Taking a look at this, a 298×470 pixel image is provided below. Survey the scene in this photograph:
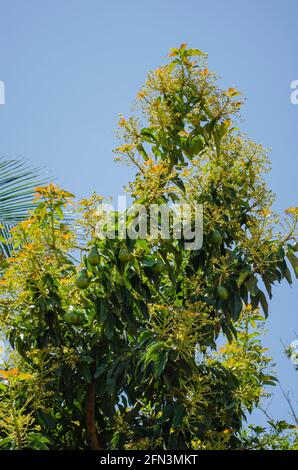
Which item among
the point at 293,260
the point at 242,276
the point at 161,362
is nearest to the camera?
the point at 161,362

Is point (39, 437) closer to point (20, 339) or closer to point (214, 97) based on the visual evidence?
point (20, 339)

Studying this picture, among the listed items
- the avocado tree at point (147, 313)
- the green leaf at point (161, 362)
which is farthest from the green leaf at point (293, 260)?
the green leaf at point (161, 362)

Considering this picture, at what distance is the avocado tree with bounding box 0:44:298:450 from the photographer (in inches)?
147

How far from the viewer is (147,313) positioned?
390 cm

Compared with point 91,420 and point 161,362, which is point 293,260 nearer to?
point 161,362

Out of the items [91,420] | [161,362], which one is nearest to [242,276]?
[161,362]

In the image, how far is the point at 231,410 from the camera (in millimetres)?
3906

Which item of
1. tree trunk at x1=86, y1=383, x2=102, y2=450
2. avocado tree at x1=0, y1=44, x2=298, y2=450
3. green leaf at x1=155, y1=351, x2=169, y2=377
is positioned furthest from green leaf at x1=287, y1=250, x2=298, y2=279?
tree trunk at x1=86, y1=383, x2=102, y2=450

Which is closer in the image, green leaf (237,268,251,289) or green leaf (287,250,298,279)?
green leaf (237,268,251,289)

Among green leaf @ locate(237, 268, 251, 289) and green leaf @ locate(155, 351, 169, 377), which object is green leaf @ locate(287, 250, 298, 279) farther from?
green leaf @ locate(155, 351, 169, 377)

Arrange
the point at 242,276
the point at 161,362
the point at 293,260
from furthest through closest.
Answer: the point at 293,260
the point at 242,276
the point at 161,362

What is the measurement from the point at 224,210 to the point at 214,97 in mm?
591

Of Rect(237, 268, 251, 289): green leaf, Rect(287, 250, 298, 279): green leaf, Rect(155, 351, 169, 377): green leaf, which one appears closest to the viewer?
Rect(155, 351, 169, 377): green leaf

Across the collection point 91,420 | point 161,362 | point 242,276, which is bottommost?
point 91,420
